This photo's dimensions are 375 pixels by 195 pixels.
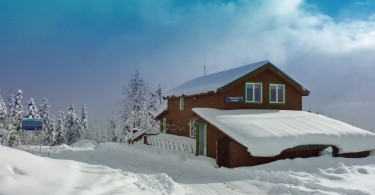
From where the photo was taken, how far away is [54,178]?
373 inches

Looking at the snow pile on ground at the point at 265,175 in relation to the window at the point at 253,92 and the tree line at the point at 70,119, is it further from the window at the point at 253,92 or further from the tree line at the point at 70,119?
the tree line at the point at 70,119

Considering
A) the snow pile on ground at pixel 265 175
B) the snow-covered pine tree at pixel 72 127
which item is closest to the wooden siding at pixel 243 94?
the snow pile on ground at pixel 265 175

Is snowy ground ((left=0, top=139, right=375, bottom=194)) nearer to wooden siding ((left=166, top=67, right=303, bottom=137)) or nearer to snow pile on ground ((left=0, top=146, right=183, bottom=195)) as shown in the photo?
snow pile on ground ((left=0, top=146, right=183, bottom=195))

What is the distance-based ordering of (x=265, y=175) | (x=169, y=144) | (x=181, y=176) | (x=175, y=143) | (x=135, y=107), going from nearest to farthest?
(x=265, y=175) → (x=181, y=176) → (x=175, y=143) → (x=169, y=144) → (x=135, y=107)

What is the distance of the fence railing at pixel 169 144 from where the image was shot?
84.9 feet

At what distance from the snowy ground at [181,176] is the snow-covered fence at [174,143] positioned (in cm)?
207

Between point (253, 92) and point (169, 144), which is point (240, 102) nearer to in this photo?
point (253, 92)

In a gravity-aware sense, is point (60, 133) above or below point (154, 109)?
below

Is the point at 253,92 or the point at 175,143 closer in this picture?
the point at 253,92

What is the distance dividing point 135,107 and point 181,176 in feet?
105

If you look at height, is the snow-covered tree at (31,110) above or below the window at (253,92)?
below

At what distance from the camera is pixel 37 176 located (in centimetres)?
917

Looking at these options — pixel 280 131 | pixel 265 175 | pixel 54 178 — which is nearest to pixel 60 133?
pixel 280 131

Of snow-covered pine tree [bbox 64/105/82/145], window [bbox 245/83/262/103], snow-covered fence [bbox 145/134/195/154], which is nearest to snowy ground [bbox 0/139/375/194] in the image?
snow-covered fence [bbox 145/134/195/154]
